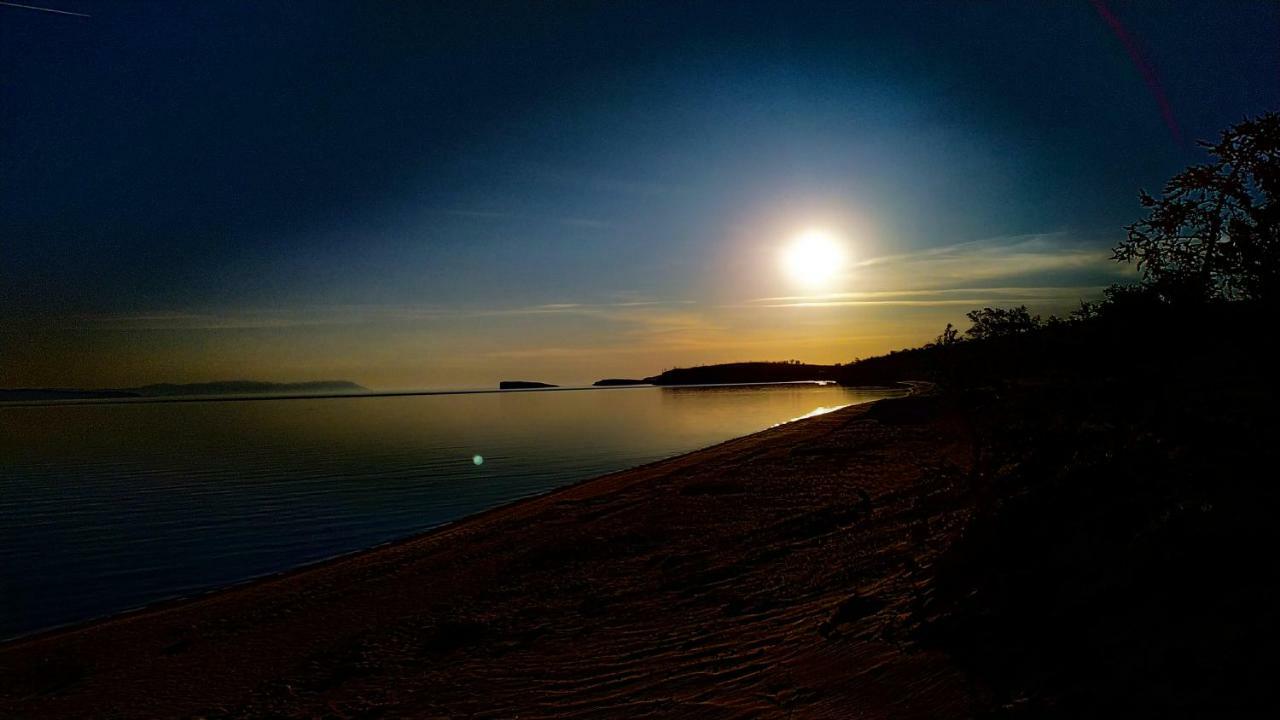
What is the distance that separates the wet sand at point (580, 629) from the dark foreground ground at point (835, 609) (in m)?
0.06

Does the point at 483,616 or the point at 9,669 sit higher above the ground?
the point at 483,616

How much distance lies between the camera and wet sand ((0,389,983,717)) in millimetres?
7316

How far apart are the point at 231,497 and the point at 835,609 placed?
31800mm

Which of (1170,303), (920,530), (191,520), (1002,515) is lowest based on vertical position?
(191,520)

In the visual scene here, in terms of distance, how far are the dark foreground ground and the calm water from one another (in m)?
3.77

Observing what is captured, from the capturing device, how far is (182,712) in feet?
31.8

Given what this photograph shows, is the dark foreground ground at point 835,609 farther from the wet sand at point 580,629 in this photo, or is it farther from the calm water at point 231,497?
the calm water at point 231,497

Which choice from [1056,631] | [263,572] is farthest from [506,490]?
[1056,631]

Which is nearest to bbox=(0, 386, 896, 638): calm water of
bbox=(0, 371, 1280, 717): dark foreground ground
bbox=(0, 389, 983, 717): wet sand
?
bbox=(0, 389, 983, 717): wet sand

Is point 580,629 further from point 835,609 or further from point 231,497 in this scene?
point 231,497

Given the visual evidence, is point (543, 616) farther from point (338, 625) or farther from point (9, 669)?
point (9, 669)

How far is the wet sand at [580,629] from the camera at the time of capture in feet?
24.0

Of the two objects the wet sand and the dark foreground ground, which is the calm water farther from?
the dark foreground ground

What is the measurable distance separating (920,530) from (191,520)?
27.9 metres
